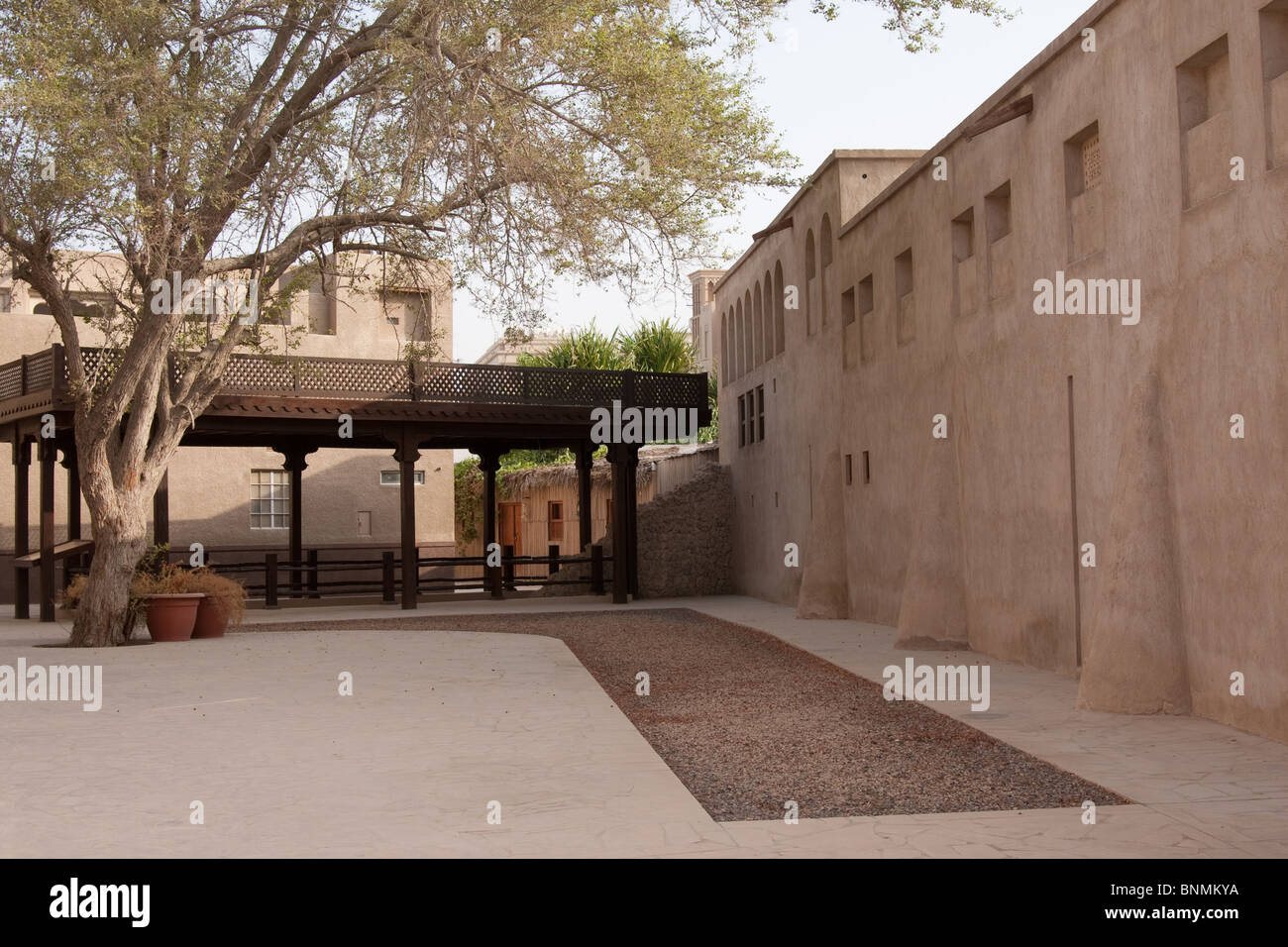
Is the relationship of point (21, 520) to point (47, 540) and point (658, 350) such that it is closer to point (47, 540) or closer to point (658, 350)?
point (47, 540)

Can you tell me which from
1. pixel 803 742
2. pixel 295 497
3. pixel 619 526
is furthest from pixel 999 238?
pixel 295 497

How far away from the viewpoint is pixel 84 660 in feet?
46.1

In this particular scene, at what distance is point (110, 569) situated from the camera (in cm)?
1573

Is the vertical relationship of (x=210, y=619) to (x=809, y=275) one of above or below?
below

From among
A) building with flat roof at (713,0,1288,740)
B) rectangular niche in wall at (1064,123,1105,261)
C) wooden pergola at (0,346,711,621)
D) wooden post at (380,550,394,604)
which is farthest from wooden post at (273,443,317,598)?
rectangular niche in wall at (1064,123,1105,261)

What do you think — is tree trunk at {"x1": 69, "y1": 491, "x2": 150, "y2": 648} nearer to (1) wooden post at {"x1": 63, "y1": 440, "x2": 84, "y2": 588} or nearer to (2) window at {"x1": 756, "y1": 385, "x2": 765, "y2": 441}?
(1) wooden post at {"x1": 63, "y1": 440, "x2": 84, "y2": 588}

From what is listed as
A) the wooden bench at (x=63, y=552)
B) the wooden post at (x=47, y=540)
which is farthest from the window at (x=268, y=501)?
the wooden post at (x=47, y=540)

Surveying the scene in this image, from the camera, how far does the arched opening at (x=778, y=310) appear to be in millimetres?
22422

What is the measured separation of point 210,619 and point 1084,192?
12685 millimetres

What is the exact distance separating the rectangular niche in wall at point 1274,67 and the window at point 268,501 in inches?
961

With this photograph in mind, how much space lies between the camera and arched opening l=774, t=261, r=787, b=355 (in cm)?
2242
